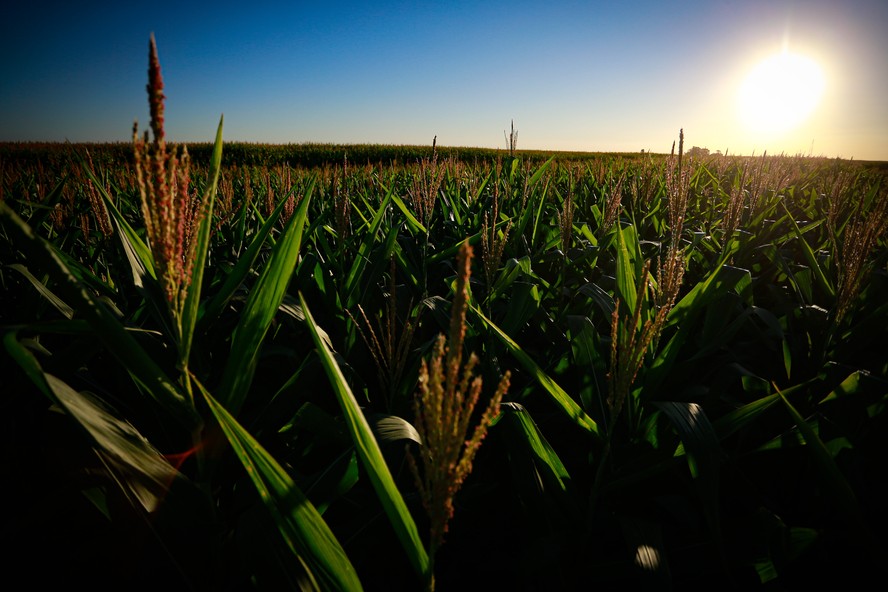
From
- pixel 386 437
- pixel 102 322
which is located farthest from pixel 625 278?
pixel 102 322

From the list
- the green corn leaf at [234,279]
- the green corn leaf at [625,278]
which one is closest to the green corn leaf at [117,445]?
the green corn leaf at [234,279]

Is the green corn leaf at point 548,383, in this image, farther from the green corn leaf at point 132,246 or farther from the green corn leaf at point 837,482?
the green corn leaf at point 132,246

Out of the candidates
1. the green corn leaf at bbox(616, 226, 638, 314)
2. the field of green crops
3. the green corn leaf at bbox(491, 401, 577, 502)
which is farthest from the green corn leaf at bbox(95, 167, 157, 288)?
the green corn leaf at bbox(616, 226, 638, 314)

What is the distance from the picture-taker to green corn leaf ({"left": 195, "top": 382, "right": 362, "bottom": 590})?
2.24 feet

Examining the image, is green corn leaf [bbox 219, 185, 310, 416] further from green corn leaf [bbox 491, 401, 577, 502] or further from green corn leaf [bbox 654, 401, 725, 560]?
green corn leaf [bbox 654, 401, 725, 560]

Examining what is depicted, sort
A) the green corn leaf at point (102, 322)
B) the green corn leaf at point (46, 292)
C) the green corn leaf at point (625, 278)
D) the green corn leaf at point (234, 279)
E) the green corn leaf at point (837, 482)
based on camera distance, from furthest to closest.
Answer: the green corn leaf at point (625, 278), the green corn leaf at point (46, 292), the green corn leaf at point (234, 279), the green corn leaf at point (837, 482), the green corn leaf at point (102, 322)

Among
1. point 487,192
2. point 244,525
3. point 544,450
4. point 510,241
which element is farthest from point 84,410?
point 487,192

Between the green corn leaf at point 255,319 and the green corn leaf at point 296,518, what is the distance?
7.2 inches

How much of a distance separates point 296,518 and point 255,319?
0.47 m

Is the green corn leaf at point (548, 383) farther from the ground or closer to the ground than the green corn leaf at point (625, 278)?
closer to the ground

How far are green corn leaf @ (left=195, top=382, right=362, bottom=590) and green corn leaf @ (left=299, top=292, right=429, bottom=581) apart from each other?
12 cm

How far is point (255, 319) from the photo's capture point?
0.96m

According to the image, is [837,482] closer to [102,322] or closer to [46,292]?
[102,322]

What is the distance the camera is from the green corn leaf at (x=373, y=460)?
25.7 inches
